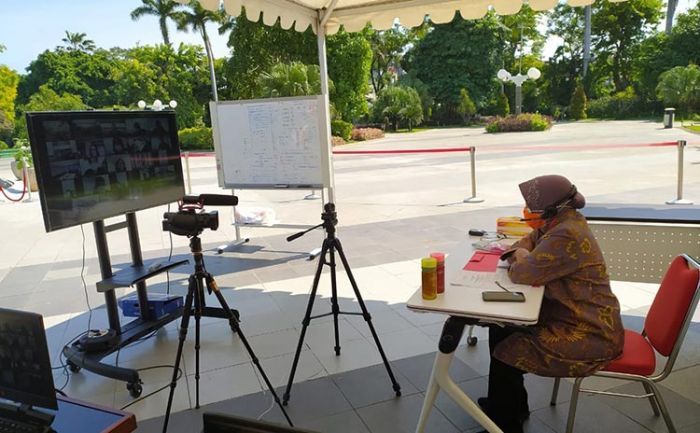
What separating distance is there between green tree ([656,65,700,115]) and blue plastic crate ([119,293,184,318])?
102ft

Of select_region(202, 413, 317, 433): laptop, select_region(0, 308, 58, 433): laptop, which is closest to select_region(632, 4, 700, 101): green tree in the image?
select_region(202, 413, 317, 433): laptop

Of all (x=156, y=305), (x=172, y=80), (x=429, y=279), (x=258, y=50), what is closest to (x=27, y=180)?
(x=156, y=305)

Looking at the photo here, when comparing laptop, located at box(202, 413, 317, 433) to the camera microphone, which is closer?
laptop, located at box(202, 413, 317, 433)

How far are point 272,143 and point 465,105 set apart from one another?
29798 millimetres

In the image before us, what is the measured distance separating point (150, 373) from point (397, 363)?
160cm

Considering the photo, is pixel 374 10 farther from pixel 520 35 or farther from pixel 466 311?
pixel 520 35

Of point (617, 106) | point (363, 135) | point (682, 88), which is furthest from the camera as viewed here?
point (617, 106)

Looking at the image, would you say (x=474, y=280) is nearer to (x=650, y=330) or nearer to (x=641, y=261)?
(x=650, y=330)

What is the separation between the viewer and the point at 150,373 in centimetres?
312

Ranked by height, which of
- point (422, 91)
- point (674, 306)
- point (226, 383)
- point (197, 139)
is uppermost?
point (422, 91)

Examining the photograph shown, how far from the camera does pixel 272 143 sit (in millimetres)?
5203

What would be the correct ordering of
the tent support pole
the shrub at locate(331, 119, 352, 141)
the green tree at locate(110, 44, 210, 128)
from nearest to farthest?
the tent support pole, the shrub at locate(331, 119, 352, 141), the green tree at locate(110, 44, 210, 128)

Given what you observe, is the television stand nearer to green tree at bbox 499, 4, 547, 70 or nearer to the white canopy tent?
the white canopy tent

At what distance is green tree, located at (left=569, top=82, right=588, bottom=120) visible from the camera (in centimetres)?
3245
